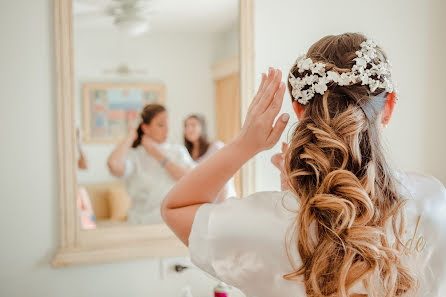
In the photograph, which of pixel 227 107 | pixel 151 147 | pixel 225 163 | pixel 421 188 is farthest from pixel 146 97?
pixel 421 188

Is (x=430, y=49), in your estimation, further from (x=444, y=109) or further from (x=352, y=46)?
(x=352, y=46)

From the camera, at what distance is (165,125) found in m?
1.53

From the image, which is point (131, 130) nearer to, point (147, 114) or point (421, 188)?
point (147, 114)

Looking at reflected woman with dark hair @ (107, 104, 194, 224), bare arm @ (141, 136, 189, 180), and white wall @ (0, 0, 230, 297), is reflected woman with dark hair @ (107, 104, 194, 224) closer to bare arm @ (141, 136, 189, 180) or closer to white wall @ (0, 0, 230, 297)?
bare arm @ (141, 136, 189, 180)

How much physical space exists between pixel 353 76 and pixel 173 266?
1.09 metres

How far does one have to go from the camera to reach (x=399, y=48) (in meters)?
1.79

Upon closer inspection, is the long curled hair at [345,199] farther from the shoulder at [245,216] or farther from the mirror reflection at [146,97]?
the mirror reflection at [146,97]

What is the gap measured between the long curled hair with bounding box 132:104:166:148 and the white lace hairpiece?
82cm

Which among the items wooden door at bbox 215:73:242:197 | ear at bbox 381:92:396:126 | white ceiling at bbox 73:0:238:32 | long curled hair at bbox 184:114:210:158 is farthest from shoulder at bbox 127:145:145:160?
ear at bbox 381:92:396:126

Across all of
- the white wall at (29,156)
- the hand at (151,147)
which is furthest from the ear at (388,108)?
the white wall at (29,156)

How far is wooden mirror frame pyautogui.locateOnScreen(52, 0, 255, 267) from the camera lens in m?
1.37

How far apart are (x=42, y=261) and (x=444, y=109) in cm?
184

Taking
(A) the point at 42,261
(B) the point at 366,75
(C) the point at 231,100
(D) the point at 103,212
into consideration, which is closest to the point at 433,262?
(B) the point at 366,75

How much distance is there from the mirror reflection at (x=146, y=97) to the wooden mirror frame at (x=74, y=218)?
3 centimetres
